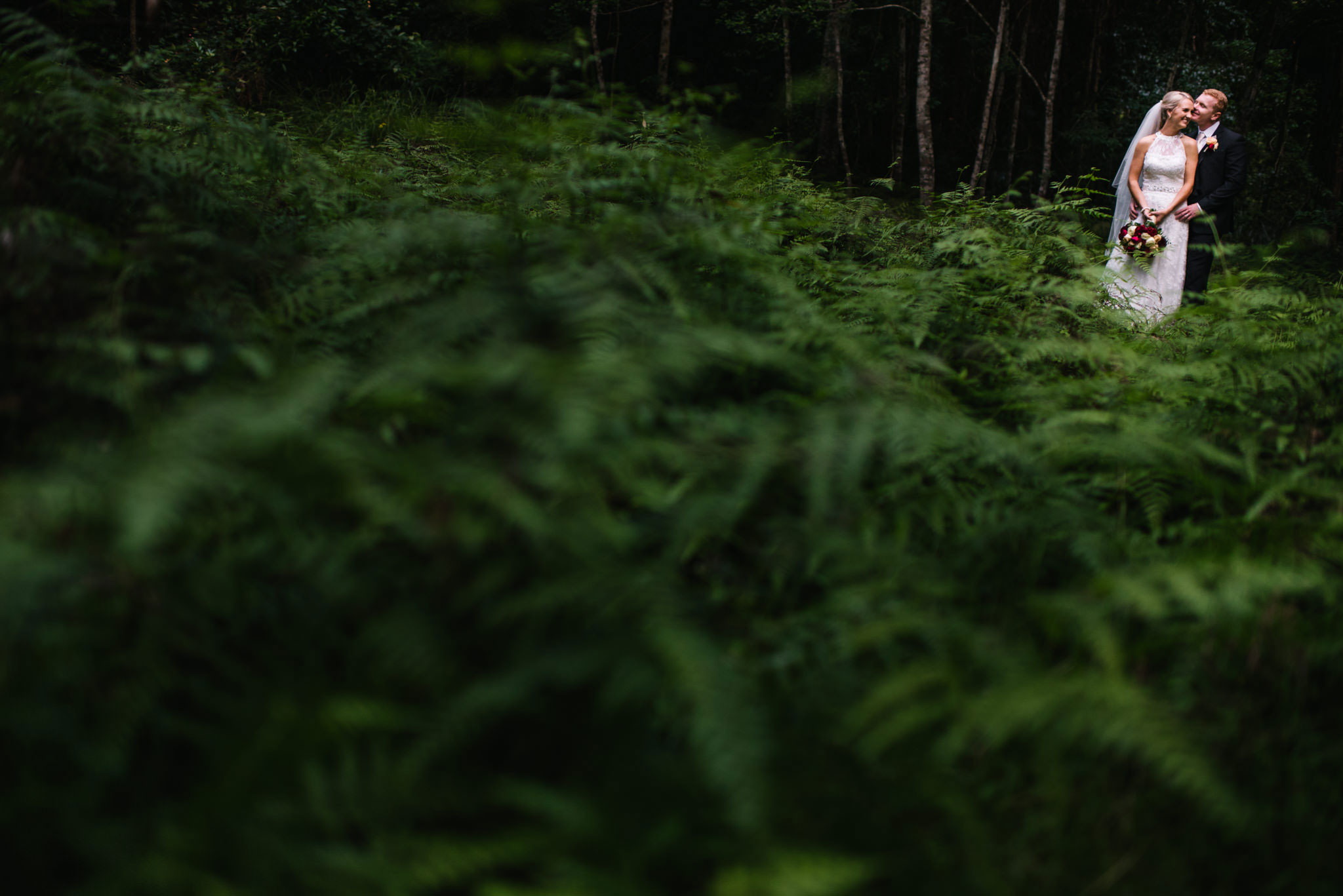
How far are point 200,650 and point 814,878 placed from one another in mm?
1257

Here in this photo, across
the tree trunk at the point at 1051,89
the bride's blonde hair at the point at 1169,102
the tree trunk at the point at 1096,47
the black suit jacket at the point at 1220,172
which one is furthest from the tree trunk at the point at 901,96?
the black suit jacket at the point at 1220,172

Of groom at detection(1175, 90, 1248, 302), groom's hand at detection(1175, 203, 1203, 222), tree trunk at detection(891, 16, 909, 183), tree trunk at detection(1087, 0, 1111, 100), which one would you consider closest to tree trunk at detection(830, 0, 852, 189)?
tree trunk at detection(891, 16, 909, 183)

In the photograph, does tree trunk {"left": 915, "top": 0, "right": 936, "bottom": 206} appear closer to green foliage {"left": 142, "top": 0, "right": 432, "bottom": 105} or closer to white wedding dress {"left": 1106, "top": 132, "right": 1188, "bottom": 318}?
white wedding dress {"left": 1106, "top": 132, "right": 1188, "bottom": 318}

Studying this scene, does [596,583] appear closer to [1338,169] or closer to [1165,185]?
[1165,185]

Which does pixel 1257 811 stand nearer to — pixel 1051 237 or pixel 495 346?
pixel 495 346

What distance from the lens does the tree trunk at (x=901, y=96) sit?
15.6 m

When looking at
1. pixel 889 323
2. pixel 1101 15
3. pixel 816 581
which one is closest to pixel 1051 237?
pixel 889 323

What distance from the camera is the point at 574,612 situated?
1590mm

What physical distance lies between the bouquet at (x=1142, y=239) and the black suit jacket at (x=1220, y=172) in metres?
0.62

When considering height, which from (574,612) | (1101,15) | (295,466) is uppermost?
(1101,15)

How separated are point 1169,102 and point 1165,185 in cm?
68

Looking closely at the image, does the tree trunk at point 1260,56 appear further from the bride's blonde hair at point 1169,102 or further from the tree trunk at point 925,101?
the bride's blonde hair at point 1169,102

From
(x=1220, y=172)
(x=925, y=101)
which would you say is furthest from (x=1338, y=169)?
(x=1220, y=172)

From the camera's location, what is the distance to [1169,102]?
240 inches
